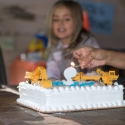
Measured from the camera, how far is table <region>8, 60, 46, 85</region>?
4.49 m

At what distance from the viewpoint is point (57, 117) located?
5.16 ft

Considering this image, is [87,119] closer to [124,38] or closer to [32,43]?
[32,43]

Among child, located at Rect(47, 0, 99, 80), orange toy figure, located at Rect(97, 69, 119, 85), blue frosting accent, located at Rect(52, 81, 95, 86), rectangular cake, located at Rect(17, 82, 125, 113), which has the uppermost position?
child, located at Rect(47, 0, 99, 80)

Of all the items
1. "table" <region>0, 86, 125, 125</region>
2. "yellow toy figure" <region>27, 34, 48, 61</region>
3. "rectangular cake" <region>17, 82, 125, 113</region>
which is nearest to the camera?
"table" <region>0, 86, 125, 125</region>

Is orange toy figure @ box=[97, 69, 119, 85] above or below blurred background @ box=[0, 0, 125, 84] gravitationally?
below

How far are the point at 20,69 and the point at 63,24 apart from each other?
1.35 m

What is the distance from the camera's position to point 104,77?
1874mm

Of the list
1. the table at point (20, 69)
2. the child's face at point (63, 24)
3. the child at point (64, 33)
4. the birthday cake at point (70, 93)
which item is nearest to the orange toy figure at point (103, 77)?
the birthday cake at point (70, 93)

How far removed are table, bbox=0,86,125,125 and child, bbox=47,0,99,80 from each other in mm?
1443

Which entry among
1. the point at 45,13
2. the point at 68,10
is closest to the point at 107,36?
the point at 45,13

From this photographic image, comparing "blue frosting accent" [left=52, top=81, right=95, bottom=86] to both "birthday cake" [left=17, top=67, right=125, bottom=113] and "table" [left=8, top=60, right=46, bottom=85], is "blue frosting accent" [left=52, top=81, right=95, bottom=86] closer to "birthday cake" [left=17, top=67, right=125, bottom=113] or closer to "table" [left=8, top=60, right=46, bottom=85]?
"birthday cake" [left=17, top=67, right=125, bottom=113]

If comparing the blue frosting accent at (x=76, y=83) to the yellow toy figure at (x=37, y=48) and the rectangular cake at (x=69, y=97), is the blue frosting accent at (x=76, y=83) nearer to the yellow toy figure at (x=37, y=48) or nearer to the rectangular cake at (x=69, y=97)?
the rectangular cake at (x=69, y=97)

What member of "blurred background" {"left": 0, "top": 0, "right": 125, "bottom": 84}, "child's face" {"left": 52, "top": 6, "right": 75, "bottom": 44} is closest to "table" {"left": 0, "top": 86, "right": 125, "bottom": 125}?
"child's face" {"left": 52, "top": 6, "right": 75, "bottom": 44}

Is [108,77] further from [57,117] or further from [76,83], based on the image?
[57,117]
